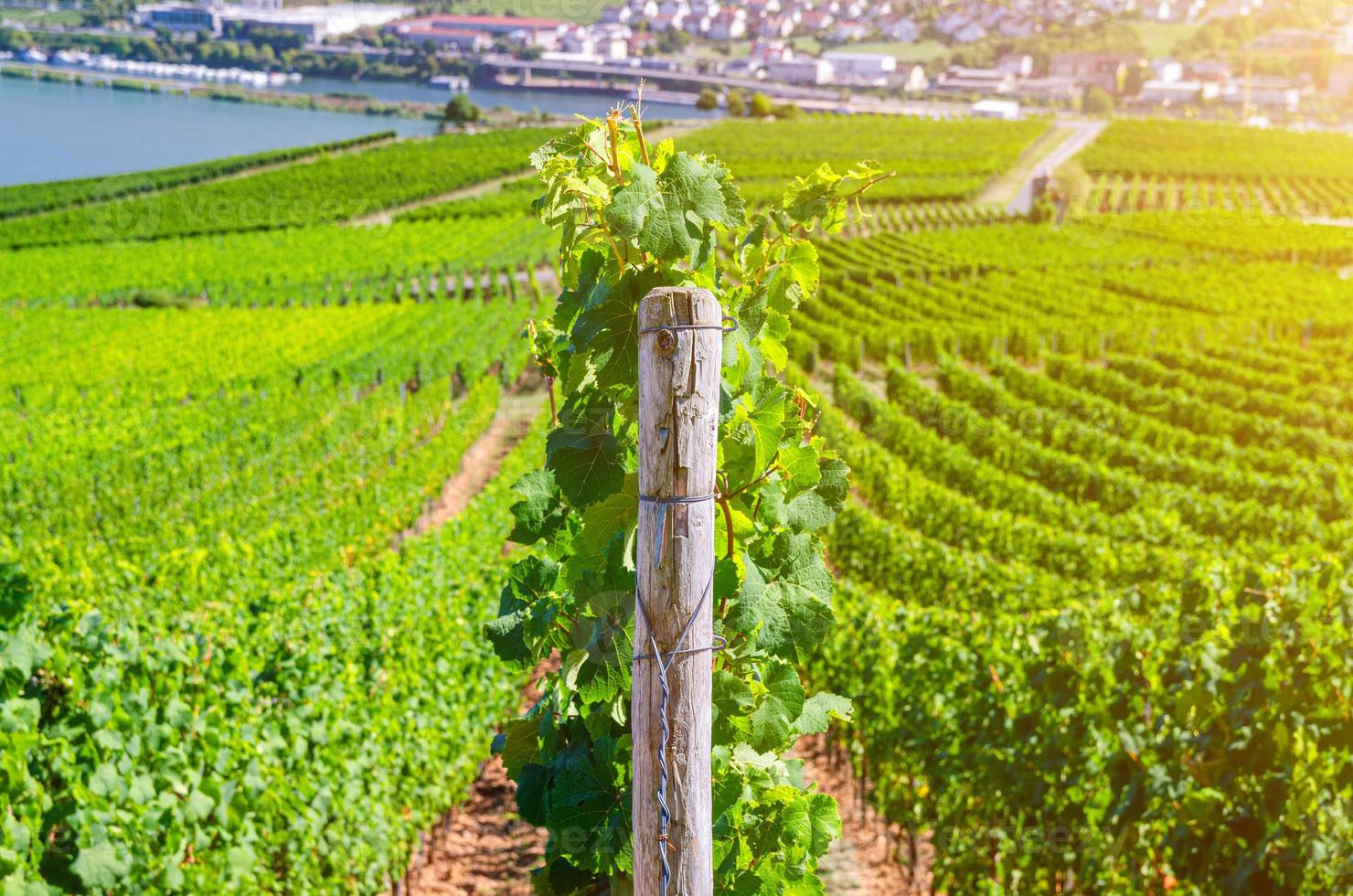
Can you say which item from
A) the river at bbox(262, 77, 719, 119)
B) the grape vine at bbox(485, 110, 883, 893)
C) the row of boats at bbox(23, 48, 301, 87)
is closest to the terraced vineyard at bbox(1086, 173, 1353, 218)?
the river at bbox(262, 77, 719, 119)

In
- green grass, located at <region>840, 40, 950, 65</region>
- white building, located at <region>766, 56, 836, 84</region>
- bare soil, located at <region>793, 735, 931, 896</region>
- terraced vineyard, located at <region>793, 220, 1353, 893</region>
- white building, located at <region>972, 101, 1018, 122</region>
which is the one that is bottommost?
bare soil, located at <region>793, 735, 931, 896</region>

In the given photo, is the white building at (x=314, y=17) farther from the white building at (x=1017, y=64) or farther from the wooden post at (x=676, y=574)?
the wooden post at (x=676, y=574)

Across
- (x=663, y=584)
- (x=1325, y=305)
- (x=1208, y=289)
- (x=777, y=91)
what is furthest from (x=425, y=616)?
(x=777, y=91)

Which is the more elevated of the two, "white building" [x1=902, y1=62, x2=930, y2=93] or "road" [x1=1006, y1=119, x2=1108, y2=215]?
"white building" [x1=902, y1=62, x2=930, y2=93]

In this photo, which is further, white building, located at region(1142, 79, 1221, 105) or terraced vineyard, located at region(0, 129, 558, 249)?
white building, located at region(1142, 79, 1221, 105)

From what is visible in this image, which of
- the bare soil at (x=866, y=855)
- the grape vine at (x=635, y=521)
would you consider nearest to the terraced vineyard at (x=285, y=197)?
the bare soil at (x=866, y=855)

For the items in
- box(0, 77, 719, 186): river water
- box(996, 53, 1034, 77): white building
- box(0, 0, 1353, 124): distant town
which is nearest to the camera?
box(0, 77, 719, 186): river water

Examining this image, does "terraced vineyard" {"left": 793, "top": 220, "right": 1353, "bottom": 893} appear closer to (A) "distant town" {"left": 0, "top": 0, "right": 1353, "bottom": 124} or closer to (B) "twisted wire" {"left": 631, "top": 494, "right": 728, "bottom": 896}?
(B) "twisted wire" {"left": 631, "top": 494, "right": 728, "bottom": 896}

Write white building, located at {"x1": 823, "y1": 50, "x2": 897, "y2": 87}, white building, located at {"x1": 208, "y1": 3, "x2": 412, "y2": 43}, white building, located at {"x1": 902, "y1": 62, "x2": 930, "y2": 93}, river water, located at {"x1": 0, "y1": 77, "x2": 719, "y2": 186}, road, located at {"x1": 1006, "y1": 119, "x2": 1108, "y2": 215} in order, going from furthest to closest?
A: white building, located at {"x1": 208, "y1": 3, "x2": 412, "y2": 43} → white building, located at {"x1": 823, "y1": 50, "x2": 897, "y2": 87} → white building, located at {"x1": 902, "y1": 62, "x2": 930, "y2": 93} → river water, located at {"x1": 0, "y1": 77, "x2": 719, "y2": 186} → road, located at {"x1": 1006, "y1": 119, "x2": 1108, "y2": 215}
